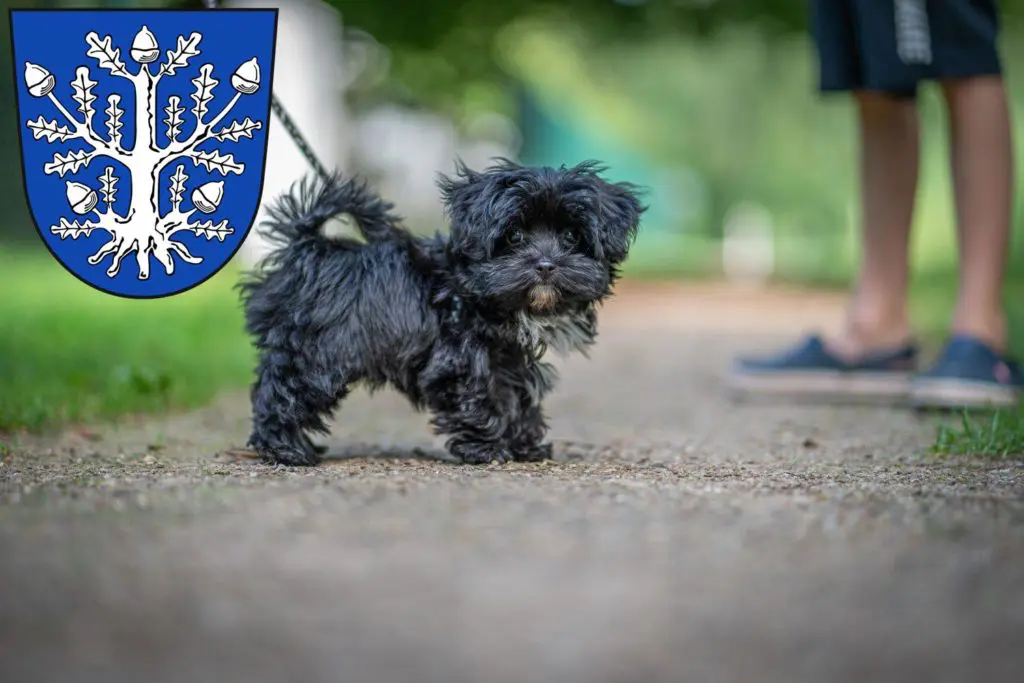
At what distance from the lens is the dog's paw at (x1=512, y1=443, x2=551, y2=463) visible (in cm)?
399

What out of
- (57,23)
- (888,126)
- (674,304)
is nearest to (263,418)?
(57,23)

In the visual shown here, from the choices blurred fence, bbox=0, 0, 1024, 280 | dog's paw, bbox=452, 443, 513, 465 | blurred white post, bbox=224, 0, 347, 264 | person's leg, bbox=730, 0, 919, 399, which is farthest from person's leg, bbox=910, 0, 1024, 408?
blurred fence, bbox=0, 0, 1024, 280

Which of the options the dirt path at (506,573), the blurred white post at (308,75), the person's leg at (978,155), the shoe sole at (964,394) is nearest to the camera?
the dirt path at (506,573)

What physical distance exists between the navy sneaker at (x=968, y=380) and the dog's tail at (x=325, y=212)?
2571 millimetres

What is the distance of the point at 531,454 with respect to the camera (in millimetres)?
4020

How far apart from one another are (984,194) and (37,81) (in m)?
4.05

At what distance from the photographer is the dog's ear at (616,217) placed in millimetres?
3822

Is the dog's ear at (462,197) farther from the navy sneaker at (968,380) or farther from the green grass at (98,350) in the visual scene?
the navy sneaker at (968,380)

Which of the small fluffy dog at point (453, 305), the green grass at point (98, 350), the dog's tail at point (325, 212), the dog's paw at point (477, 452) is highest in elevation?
A: the dog's tail at point (325, 212)

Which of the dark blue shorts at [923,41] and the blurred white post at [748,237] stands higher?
the dark blue shorts at [923,41]

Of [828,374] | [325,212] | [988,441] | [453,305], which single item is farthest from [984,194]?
[325,212]

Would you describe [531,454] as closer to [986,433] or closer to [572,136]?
[986,433]

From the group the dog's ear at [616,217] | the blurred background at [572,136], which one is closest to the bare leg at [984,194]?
the dog's ear at [616,217]

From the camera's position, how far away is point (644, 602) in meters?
2.25
